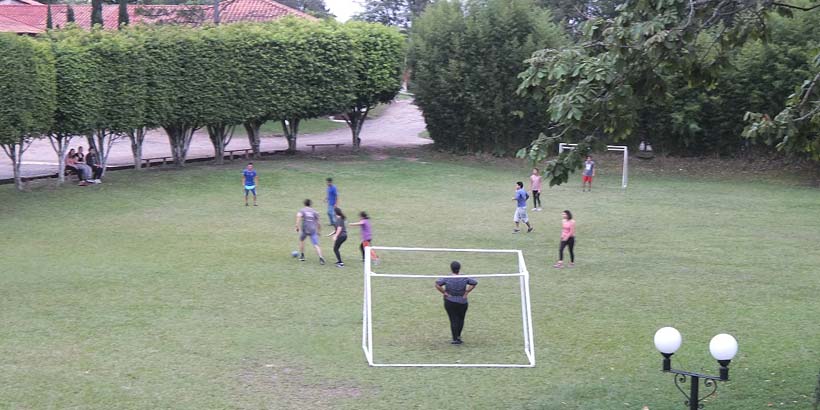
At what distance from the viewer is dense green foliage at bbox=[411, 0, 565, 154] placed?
130 ft

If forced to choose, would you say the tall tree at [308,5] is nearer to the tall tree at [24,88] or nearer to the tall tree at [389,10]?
the tall tree at [389,10]

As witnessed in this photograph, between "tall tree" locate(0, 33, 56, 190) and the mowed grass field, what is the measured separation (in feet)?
7.88

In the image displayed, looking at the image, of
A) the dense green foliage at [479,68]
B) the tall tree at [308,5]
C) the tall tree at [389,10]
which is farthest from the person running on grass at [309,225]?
the tall tree at [308,5]

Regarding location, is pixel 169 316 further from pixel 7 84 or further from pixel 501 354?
pixel 7 84

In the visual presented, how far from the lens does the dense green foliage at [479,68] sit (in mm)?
39750

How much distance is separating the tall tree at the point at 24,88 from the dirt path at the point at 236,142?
6521 millimetres

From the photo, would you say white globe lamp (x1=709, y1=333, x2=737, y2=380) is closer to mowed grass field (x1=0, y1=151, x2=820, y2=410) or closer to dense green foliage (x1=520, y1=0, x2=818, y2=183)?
dense green foliage (x1=520, y1=0, x2=818, y2=183)

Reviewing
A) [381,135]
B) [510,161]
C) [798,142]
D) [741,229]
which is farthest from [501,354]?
[381,135]

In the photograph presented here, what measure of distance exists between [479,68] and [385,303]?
25.0 m

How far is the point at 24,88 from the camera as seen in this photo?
87.5 ft

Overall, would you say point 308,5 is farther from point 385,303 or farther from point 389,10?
point 385,303

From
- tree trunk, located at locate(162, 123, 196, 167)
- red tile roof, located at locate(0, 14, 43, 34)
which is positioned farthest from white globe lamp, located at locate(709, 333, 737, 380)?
red tile roof, located at locate(0, 14, 43, 34)

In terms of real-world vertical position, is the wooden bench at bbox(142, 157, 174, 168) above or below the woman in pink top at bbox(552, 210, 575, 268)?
above

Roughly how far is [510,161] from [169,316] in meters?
27.9
